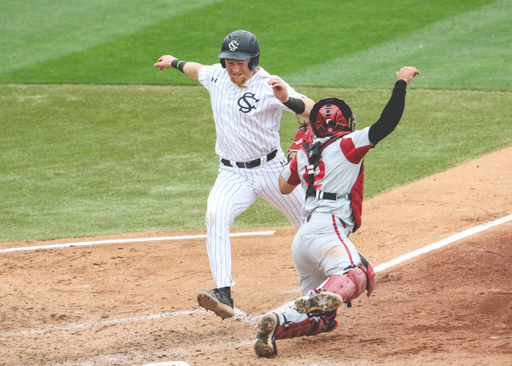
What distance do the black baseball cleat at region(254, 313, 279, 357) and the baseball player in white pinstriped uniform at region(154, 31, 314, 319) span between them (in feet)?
2.87

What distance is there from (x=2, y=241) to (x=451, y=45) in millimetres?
11391

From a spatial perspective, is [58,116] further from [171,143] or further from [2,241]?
[2,241]

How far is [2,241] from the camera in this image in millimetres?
7375

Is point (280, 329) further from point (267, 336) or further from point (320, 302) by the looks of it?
point (320, 302)

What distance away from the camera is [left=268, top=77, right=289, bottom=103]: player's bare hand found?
476cm

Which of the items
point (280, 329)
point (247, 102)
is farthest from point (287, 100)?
point (280, 329)

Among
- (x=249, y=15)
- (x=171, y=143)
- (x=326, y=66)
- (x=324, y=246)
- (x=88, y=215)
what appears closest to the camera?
(x=324, y=246)

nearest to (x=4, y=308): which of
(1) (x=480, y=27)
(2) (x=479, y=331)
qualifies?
(2) (x=479, y=331)

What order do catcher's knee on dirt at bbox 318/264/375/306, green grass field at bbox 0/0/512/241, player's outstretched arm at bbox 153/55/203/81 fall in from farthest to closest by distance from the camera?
green grass field at bbox 0/0/512/241
player's outstretched arm at bbox 153/55/203/81
catcher's knee on dirt at bbox 318/264/375/306

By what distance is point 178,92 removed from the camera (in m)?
14.1

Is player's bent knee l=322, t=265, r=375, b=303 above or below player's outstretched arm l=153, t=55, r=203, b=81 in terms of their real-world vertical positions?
below

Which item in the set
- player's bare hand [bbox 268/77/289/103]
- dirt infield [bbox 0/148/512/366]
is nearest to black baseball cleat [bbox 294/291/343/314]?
dirt infield [bbox 0/148/512/366]

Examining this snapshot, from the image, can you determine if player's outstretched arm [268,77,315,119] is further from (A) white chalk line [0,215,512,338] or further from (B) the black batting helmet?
(A) white chalk line [0,215,512,338]

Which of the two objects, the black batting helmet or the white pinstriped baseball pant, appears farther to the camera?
the black batting helmet
